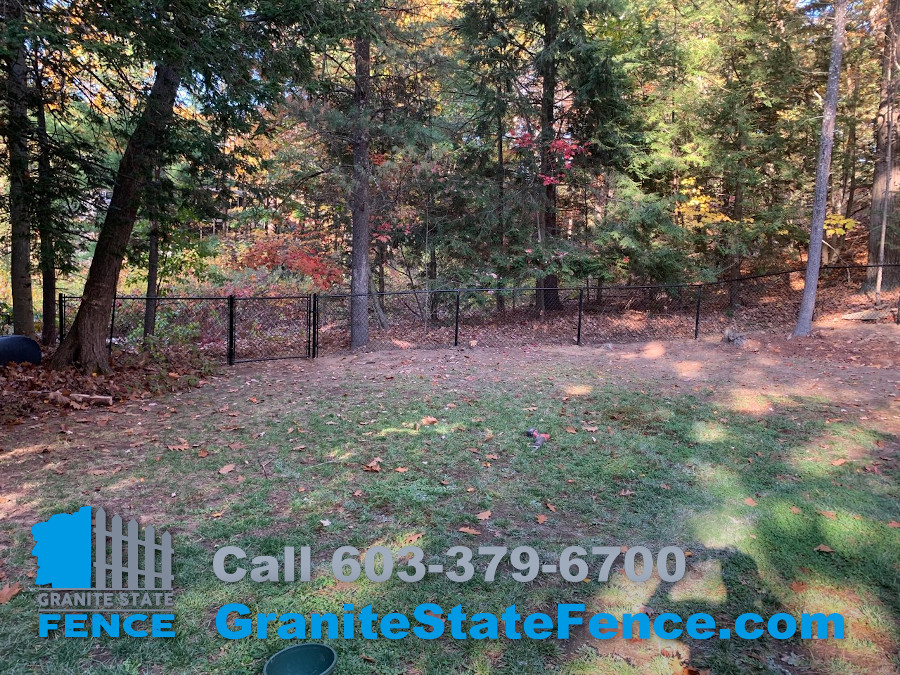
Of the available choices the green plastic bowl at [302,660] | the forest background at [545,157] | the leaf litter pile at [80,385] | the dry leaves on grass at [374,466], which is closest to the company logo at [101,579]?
the green plastic bowl at [302,660]

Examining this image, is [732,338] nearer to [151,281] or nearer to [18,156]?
[151,281]

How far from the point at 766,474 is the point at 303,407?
4.60m

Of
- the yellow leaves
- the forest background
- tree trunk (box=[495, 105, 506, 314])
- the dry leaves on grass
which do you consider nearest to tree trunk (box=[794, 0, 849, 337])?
the forest background

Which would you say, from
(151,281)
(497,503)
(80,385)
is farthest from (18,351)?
(497,503)

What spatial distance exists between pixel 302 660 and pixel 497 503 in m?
1.77

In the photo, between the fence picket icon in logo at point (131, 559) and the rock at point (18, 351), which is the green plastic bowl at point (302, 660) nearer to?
the fence picket icon in logo at point (131, 559)

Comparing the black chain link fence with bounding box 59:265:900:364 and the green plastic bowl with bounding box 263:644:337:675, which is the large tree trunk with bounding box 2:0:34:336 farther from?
Result: the green plastic bowl with bounding box 263:644:337:675

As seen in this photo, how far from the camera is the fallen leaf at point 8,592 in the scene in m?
2.42

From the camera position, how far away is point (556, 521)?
334 centimetres

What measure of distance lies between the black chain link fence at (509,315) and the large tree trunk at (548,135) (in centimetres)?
13

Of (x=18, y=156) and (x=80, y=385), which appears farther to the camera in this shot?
(x=80, y=385)

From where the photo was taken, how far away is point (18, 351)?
23.2ft

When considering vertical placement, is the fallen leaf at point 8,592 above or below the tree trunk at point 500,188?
below

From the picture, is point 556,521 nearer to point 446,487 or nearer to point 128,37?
point 446,487
